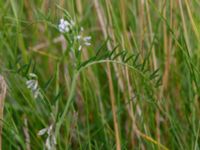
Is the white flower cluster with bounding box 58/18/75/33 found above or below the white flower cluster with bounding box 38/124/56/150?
above

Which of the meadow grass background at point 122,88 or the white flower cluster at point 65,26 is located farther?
the meadow grass background at point 122,88

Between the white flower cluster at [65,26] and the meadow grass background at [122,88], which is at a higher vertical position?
the white flower cluster at [65,26]

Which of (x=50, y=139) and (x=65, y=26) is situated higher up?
(x=65, y=26)

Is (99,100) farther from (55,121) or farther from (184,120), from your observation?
(55,121)

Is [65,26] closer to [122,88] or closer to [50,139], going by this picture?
[50,139]

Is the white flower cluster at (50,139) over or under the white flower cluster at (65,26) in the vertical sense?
under

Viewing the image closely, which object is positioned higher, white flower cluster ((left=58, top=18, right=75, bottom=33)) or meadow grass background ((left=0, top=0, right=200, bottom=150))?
white flower cluster ((left=58, top=18, right=75, bottom=33))

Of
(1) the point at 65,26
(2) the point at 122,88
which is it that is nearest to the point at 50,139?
(1) the point at 65,26

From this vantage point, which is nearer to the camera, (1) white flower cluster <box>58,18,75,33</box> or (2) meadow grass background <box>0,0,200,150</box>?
(1) white flower cluster <box>58,18,75,33</box>

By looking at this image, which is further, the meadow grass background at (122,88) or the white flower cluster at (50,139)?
the meadow grass background at (122,88)

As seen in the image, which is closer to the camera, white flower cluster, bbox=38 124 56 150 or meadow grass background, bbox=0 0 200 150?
white flower cluster, bbox=38 124 56 150

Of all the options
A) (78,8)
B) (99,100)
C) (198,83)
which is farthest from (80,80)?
(198,83)
